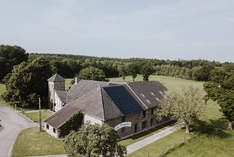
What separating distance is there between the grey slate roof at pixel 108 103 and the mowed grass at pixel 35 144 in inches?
99.8

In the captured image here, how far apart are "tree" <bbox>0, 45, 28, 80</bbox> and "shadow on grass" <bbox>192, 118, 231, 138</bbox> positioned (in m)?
80.6

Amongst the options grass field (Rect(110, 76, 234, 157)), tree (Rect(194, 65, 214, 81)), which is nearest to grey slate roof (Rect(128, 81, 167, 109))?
grass field (Rect(110, 76, 234, 157))

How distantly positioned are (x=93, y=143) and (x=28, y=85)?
40.4 metres

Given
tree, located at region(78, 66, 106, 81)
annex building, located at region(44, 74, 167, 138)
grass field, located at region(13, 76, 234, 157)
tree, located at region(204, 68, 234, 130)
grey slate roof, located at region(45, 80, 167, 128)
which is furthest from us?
tree, located at region(78, 66, 106, 81)

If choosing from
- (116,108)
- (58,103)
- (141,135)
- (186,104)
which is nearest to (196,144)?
(186,104)

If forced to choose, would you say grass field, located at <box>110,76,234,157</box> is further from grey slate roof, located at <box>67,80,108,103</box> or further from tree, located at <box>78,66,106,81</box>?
tree, located at <box>78,66,106,81</box>

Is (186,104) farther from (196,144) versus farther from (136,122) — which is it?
(136,122)

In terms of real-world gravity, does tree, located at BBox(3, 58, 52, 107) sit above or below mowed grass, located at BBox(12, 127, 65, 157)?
above

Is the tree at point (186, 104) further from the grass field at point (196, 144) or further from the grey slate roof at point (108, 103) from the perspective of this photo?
the grey slate roof at point (108, 103)

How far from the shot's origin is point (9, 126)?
101 feet

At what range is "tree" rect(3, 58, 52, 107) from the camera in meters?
44.3

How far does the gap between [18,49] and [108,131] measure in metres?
82.4

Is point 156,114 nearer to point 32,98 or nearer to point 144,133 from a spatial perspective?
point 144,133

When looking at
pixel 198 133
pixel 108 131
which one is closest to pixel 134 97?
pixel 198 133
